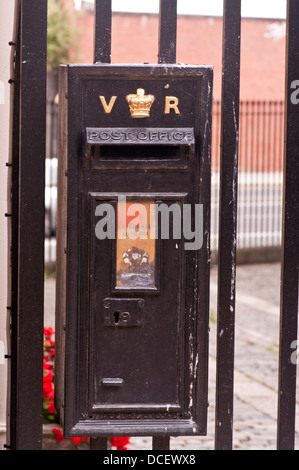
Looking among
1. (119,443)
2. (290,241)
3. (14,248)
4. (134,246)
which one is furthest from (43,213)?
(119,443)

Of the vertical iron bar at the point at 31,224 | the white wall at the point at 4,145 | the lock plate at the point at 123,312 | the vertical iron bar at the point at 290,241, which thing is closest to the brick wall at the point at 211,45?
the white wall at the point at 4,145

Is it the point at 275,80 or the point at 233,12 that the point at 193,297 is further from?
the point at 275,80

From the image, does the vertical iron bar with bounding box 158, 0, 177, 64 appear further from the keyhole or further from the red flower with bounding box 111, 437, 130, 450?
the red flower with bounding box 111, 437, 130, 450

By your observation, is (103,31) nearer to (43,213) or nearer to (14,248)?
(43,213)

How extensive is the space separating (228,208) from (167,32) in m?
0.64

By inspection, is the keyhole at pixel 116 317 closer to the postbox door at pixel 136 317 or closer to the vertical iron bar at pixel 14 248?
the postbox door at pixel 136 317

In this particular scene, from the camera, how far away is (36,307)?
2.65m

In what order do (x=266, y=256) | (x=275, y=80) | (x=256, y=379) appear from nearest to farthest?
(x=256, y=379)
(x=266, y=256)
(x=275, y=80)

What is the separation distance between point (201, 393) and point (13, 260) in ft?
2.69

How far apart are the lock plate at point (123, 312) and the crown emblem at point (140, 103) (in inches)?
24.0

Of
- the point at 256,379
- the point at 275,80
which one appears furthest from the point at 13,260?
the point at 275,80

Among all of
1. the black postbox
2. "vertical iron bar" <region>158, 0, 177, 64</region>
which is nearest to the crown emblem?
the black postbox

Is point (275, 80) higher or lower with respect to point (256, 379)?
higher
